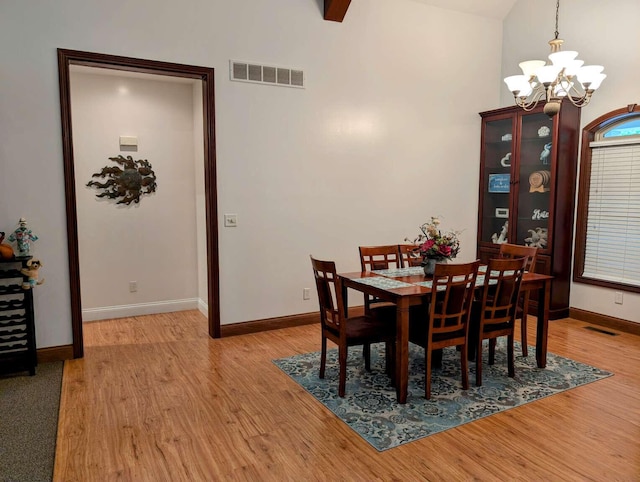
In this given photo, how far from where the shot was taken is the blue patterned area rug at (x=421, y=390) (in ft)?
9.34

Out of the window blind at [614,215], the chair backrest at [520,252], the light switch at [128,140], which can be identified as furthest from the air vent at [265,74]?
the window blind at [614,215]

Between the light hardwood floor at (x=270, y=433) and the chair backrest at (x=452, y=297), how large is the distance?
634 millimetres

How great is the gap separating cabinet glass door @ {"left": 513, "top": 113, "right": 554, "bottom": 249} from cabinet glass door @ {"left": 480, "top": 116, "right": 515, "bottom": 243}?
0.16 metres

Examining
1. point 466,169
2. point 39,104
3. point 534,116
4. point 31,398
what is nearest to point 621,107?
point 534,116

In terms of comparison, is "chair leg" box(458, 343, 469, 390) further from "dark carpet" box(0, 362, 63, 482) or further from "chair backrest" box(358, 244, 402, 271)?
"dark carpet" box(0, 362, 63, 482)

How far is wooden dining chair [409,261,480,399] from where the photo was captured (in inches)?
120

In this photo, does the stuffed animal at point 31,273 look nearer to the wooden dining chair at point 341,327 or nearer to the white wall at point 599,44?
the wooden dining chair at point 341,327

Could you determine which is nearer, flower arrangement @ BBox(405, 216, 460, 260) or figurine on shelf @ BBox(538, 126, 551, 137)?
flower arrangement @ BBox(405, 216, 460, 260)

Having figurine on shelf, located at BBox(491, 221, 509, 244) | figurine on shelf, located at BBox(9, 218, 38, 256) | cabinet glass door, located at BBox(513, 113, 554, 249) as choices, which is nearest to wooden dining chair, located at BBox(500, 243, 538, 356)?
cabinet glass door, located at BBox(513, 113, 554, 249)

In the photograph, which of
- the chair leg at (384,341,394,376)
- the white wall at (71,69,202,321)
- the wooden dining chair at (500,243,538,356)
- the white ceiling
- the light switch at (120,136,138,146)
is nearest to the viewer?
the chair leg at (384,341,394,376)

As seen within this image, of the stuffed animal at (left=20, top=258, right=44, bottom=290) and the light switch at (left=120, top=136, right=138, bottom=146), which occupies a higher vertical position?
the light switch at (left=120, top=136, right=138, bottom=146)

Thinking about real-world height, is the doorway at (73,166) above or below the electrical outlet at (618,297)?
above

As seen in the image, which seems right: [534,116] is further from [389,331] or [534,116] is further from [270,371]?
[270,371]

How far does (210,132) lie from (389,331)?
96.0 inches
